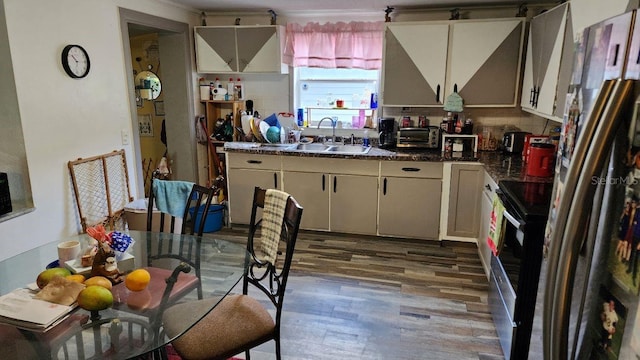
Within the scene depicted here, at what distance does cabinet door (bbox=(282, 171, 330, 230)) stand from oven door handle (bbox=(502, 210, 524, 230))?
195 cm

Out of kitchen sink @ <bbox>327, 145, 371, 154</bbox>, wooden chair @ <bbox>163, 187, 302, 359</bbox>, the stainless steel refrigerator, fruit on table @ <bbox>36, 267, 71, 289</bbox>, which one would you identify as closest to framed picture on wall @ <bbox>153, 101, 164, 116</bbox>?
kitchen sink @ <bbox>327, 145, 371, 154</bbox>

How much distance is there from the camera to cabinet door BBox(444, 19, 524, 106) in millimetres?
3574

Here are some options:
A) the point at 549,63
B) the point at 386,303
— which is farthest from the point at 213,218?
the point at 549,63

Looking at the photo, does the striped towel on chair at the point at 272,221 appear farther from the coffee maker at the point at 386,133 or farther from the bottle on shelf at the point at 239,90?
the bottle on shelf at the point at 239,90

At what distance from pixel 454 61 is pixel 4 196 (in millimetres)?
3630

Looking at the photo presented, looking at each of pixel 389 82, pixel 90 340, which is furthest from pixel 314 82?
pixel 90 340

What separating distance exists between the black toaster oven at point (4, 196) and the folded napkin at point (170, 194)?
0.89 meters

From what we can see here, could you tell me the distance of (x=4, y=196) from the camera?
8.14ft

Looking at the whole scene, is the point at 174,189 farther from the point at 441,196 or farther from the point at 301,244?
the point at 441,196

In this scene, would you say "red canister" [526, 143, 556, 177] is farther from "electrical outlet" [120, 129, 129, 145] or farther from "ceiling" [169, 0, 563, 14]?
"electrical outlet" [120, 129, 129, 145]

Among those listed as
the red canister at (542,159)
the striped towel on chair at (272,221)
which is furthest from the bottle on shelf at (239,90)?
the red canister at (542,159)

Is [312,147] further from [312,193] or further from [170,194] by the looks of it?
[170,194]

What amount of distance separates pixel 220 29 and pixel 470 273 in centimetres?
339

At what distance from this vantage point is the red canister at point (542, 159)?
276 centimetres
